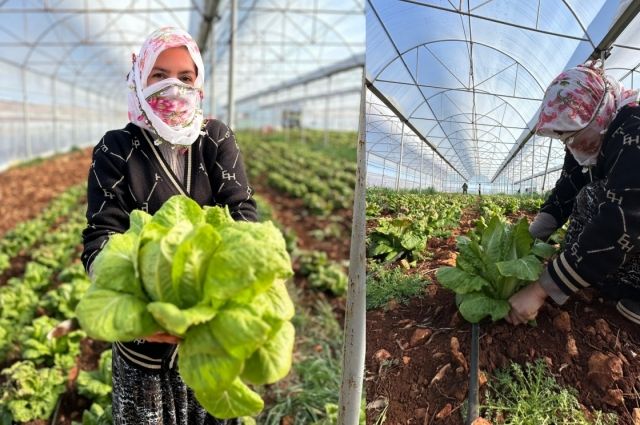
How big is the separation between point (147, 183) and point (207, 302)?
0.98 meters

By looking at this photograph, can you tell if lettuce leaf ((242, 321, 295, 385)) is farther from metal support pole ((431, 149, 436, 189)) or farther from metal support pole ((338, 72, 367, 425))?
metal support pole ((431, 149, 436, 189))

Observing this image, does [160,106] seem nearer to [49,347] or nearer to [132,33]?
[49,347]

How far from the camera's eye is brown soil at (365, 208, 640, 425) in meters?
1.42

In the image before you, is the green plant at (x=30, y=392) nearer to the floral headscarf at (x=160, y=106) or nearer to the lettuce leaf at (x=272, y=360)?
the floral headscarf at (x=160, y=106)

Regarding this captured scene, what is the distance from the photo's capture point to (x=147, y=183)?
7.61 ft

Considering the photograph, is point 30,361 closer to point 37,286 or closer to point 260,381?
point 37,286

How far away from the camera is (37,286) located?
22.5 ft

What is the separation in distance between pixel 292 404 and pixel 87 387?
1598 millimetres

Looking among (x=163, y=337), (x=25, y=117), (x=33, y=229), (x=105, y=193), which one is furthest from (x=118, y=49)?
(x=163, y=337)

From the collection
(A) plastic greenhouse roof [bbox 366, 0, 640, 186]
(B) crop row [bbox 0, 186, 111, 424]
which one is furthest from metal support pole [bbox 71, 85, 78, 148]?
(A) plastic greenhouse roof [bbox 366, 0, 640, 186]

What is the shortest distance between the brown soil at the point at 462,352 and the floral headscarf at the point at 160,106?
47.7 inches

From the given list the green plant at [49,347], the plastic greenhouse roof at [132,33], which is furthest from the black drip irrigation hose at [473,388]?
the plastic greenhouse roof at [132,33]

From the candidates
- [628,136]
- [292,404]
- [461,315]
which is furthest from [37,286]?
[628,136]

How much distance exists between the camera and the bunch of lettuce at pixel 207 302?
1.44m
